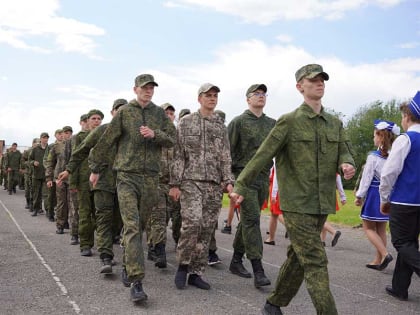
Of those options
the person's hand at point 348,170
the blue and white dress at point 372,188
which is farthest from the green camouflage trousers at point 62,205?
the person's hand at point 348,170

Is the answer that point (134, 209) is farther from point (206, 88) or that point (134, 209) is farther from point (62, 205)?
point (62, 205)

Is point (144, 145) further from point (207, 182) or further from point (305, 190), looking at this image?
point (305, 190)

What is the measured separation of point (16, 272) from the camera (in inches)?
266

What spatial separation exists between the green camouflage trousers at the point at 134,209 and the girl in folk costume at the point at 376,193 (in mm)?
3191

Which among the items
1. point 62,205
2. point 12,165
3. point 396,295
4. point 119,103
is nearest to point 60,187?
point 62,205

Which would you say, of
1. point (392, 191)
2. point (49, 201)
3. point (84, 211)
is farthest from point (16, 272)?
point (49, 201)

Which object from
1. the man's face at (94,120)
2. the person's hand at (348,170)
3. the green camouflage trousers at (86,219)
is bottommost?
the green camouflage trousers at (86,219)

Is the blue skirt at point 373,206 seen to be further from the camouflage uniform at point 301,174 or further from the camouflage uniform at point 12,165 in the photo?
the camouflage uniform at point 12,165

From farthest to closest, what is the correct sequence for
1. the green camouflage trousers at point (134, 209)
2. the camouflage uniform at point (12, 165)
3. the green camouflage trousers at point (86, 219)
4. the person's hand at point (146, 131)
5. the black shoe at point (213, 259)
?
the camouflage uniform at point (12, 165)
the green camouflage trousers at point (86, 219)
the black shoe at point (213, 259)
the person's hand at point (146, 131)
the green camouflage trousers at point (134, 209)

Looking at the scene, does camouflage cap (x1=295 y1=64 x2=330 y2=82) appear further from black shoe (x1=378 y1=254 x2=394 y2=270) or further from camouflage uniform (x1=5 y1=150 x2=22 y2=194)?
camouflage uniform (x1=5 y1=150 x2=22 y2=194)

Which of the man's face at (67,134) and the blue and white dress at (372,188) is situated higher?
the man's face at (67,134)

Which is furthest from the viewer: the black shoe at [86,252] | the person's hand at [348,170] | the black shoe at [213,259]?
the black shoe at [86,252]

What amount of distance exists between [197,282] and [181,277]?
19 centimetres

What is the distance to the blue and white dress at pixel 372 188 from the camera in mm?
7512
